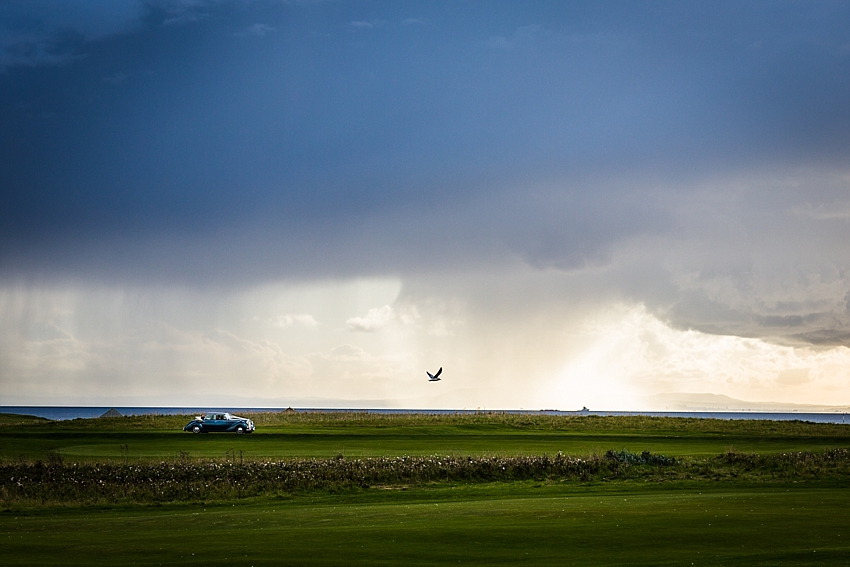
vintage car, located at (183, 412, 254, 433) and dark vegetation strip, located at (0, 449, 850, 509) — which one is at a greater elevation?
vintage car, located at (183, 412, 254, 433)

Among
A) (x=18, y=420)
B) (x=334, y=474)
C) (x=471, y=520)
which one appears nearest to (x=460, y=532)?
(x=471, y=520)

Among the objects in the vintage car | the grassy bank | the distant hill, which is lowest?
the distant hill

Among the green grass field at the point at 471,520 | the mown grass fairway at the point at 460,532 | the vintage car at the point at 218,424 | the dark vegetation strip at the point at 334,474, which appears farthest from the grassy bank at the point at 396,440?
the mown grass fairway at the point at 460,532

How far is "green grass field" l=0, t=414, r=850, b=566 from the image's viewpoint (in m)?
17.5

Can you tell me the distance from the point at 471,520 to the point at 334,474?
12217 mm

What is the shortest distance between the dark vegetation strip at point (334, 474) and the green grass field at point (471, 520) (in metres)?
0.26

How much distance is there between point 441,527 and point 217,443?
113 feet

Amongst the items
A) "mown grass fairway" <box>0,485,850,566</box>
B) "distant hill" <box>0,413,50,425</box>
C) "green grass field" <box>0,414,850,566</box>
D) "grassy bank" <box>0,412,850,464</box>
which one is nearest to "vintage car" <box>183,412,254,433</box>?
"grassy bank" <box>0,412,850,464</box>

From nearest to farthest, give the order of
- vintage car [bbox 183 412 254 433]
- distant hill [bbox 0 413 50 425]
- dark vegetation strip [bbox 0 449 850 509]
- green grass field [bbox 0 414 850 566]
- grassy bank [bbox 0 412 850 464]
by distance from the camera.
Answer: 1. green grass field [bbox 0 414 850 566]
2. dark vegetation strip [bbox 0 449 850 509]
3. grassy bank [bbox 0 412 850 464]
4. vintage car [bbox 183 412 254 433]
5. distant hill [bbox 0 413 50 425]

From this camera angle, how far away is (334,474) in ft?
111

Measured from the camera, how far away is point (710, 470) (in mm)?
36719

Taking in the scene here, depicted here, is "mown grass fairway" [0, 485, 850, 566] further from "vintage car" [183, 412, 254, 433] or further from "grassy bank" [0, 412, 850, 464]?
"vintage car" [183, 412, 254, 433]

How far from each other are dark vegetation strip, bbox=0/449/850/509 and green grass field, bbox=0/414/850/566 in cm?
26

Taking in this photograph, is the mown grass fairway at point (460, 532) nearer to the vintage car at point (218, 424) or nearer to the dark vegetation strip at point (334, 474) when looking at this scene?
the dark vegetation strip at point (334, 474)
